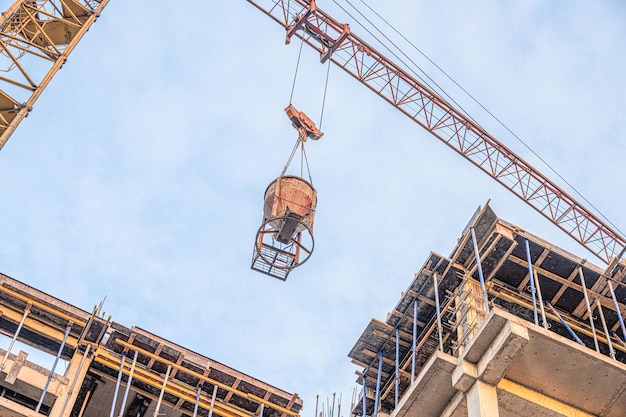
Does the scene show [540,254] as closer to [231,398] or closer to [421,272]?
[421,272]

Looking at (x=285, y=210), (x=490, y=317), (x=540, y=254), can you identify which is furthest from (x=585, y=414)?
(x=285, y=210)

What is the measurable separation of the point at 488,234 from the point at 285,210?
191 inches

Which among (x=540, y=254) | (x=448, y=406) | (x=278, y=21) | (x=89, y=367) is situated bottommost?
(x=448, y=406)

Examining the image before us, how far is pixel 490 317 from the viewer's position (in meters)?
13.8

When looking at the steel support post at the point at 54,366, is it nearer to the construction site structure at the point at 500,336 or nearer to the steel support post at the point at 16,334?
the steel support post at the point at 16,334

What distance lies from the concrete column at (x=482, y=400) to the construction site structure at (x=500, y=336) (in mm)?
18

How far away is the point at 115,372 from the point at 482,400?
10.4m

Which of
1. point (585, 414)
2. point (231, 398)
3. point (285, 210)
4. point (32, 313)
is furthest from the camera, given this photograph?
point (231, 398)

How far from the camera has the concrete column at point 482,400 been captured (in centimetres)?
1361

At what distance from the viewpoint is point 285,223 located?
16.4m

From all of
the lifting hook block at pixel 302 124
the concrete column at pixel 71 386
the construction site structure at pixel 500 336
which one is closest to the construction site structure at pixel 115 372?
the concrete column at pixel 71 386

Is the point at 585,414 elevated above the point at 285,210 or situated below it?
below

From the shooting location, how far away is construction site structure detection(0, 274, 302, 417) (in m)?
19.1

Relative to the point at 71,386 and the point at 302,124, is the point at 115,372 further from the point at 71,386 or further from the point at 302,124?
the point at 302,124
